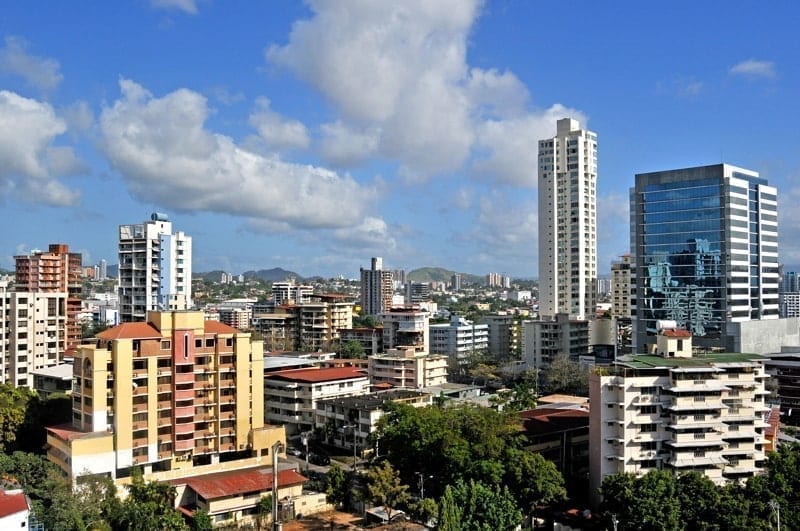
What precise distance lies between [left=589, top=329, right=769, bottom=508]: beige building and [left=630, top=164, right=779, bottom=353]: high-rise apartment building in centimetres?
2602

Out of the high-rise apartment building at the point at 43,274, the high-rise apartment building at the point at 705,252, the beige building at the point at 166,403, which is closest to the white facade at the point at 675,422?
the beige building at the point at 166,403

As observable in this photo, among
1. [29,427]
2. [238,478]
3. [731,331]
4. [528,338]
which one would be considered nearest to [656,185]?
[731,331]

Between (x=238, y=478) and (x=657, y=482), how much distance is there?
608 inches

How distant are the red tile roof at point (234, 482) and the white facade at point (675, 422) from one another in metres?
11.9

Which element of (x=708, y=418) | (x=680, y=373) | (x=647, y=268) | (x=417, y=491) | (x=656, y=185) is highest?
(x=656, y=185)

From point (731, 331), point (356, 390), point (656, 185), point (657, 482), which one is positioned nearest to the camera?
point (657, 482)

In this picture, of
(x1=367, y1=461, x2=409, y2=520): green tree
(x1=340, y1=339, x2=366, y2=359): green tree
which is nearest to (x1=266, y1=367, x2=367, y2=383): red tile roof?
(x1=367, y1=461, x2=409, y2=520): green tree

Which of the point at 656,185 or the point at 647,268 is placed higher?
the point at 656,185

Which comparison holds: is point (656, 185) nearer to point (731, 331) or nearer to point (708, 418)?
point (731, 331)

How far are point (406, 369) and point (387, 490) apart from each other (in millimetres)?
23258

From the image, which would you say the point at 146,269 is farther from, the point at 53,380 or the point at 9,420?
the point at 9,420

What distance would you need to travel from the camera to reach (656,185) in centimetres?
5459

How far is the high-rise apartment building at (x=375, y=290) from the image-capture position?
12350 cm

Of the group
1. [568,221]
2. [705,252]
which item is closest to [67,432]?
[705,252]
